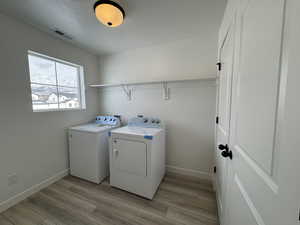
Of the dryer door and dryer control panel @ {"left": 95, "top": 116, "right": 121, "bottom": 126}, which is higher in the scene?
dryer control panel @ {"left": 95, "top": 116, "right": 121, "bottom": 126}

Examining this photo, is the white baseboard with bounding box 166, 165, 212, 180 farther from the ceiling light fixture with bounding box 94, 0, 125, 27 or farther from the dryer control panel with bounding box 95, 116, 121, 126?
the ceiling light fixture with bounding box 94, 0, 125, 27

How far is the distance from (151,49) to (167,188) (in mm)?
2462

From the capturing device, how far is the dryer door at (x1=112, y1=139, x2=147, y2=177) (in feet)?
5.32

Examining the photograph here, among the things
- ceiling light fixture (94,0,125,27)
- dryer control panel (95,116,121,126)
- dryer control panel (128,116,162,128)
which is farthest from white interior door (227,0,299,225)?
dryer control panel (95,116,121,126)

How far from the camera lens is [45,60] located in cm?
191

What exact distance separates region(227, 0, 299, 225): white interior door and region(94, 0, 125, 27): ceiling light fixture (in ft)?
3.76

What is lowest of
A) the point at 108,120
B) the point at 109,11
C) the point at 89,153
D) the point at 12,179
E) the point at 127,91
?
the point at 12,179

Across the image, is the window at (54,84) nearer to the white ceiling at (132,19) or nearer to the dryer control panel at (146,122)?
the white ceiling at (132,19)

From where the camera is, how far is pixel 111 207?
153cm

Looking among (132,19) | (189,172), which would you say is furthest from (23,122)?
(189,172)

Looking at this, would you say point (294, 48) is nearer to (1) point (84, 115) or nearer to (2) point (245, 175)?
(2) point (245, 175)

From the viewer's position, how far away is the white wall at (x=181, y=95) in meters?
1.95

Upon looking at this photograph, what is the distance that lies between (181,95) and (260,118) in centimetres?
159

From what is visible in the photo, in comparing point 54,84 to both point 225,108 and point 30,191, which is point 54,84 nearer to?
point 30,191
